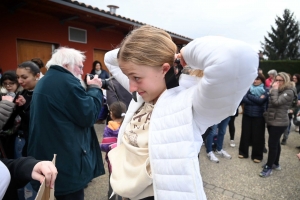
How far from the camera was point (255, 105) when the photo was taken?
13.6ft

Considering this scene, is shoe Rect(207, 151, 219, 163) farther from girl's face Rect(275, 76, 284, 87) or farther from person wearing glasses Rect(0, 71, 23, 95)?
person wearing glasses Rect(0, 71, 23, 95)

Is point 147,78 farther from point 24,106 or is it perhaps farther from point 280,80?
point 280,80

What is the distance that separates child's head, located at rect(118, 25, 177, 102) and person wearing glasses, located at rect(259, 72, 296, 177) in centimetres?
343

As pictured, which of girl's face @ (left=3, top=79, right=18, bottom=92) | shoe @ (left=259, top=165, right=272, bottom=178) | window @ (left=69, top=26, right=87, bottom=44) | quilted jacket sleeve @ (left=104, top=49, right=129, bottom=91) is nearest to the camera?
quilted jacket sleeve @ (left=104, top=49, right=129, bottom=91)

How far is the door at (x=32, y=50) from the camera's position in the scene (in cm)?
521

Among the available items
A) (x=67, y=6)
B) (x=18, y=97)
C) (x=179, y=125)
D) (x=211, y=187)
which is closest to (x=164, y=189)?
(x=179, y=125)

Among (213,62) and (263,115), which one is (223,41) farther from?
(263,115)

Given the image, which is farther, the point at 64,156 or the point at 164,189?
the point at 64,156

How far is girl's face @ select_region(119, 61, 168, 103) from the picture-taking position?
965 mm

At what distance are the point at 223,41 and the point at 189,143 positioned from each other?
0.39 m

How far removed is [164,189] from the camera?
0.88m

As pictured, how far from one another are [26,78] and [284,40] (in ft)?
124

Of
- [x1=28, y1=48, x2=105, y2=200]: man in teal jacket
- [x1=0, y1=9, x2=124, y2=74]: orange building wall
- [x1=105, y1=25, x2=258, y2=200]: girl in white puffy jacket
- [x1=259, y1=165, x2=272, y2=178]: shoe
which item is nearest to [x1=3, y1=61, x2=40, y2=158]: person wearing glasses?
[x1=28, y1=48, x2=105, y2=200]: man in teal jacket

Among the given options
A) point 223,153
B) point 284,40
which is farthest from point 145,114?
point 284,40
